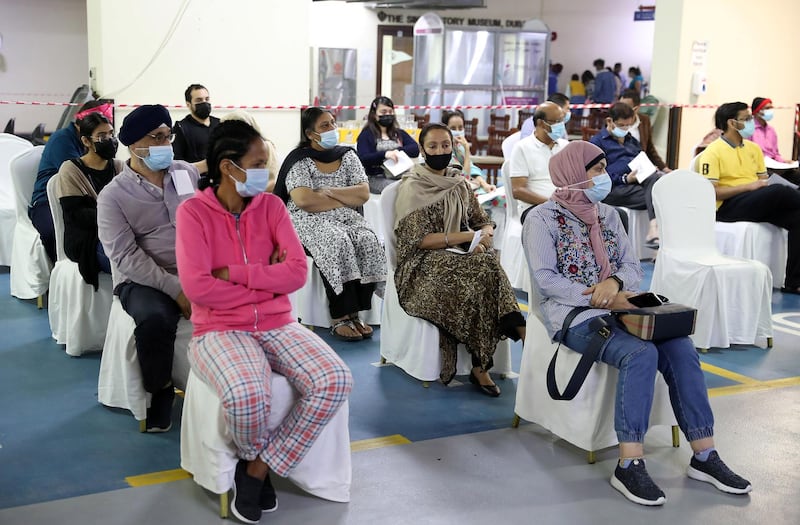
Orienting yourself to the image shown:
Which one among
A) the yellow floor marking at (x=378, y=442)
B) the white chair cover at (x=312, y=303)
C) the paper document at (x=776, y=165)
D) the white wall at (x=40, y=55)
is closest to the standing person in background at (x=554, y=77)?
the white wall at (x=40, y=55)

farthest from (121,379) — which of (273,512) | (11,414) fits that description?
(273,512)

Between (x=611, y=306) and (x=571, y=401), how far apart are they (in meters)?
0.39

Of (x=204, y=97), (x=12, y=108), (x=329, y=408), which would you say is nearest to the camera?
(x=329, y=408)

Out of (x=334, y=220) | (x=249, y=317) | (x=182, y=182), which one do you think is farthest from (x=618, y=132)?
(x=249, y=317)

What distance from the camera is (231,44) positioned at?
8383 mm

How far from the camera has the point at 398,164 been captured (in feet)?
21.6

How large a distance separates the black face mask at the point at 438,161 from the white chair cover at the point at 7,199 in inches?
141

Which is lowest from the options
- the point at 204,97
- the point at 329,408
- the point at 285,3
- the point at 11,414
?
the point at 11,414

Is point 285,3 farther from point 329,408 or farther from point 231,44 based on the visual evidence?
point 329,408

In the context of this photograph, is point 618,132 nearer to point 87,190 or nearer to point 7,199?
point 87,190

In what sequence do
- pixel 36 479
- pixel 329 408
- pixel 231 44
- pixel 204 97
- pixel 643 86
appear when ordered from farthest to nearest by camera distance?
pixel 643 86 → pixel 231 44 → pixel 204 97 → pixel 36 479 → pixel 329 408

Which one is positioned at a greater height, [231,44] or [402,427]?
[231,44]

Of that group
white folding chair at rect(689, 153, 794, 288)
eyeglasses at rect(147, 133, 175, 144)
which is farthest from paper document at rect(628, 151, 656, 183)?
eyeglasses at rect(147, 133, 175, 144)

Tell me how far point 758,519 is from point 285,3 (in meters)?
6.85
